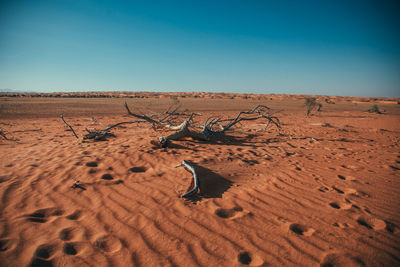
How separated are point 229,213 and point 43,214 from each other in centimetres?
211

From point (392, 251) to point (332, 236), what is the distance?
1.52 feet

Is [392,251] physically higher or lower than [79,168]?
lower

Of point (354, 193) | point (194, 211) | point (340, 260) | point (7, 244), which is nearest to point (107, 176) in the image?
point (7, 244)

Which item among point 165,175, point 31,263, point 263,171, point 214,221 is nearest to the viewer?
point 31,263

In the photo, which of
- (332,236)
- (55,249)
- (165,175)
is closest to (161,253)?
(55,249)

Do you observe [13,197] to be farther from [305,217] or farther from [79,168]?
[305,217]

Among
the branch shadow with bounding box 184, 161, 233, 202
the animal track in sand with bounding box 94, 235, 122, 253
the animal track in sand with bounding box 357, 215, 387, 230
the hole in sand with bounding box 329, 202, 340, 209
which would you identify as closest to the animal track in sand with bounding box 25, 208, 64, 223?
the animal track in sand with bounding box 94, 235, 122, 253

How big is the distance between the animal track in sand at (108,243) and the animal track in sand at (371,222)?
2.56 m

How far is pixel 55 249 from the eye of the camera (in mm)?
1582

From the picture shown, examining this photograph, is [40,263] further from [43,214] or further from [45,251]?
[43,214]

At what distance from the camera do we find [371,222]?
2.04 meters

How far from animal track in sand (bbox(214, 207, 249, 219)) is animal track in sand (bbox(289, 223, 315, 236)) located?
1.69 ft

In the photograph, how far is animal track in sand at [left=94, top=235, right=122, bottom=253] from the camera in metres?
1.62

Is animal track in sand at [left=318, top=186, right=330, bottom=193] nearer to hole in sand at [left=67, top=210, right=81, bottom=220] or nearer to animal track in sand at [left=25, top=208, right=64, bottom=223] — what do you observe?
hole in sand at [left=67, top=210, right=81, bottom=220]
